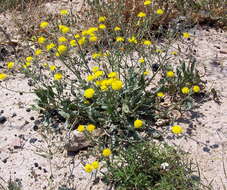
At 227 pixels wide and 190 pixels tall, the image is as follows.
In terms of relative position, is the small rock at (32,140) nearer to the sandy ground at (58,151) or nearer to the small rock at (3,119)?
the sandy ground at (58,151)

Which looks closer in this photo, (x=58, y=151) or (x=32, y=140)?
(x=58, y=151)

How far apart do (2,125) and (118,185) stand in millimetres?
1821

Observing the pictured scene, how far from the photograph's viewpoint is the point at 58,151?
10.3ft

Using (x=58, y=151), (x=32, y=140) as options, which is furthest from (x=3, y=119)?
(x=58, y=151)

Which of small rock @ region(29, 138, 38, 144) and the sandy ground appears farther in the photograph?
small rock @ region(29, 138, 38, 144)

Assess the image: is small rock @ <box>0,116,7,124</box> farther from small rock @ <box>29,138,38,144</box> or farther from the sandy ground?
small rock @ <box>29,138,38,144</box>

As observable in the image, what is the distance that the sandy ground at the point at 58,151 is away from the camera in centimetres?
280

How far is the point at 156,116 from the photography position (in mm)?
3242

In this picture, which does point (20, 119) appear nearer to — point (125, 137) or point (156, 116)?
point (125, 137)

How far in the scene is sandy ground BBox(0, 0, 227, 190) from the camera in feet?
9.20

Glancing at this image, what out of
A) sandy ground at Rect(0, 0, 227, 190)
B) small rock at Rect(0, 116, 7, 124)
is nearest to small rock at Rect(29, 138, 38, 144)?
sandy ground at Rect(0, 0, 227, 190)

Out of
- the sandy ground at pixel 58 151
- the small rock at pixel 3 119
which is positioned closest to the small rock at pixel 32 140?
the sandy ground at pixel 58 151

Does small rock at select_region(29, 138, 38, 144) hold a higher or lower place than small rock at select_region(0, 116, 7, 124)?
lower

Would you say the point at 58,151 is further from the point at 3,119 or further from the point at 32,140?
the point at 3,119
